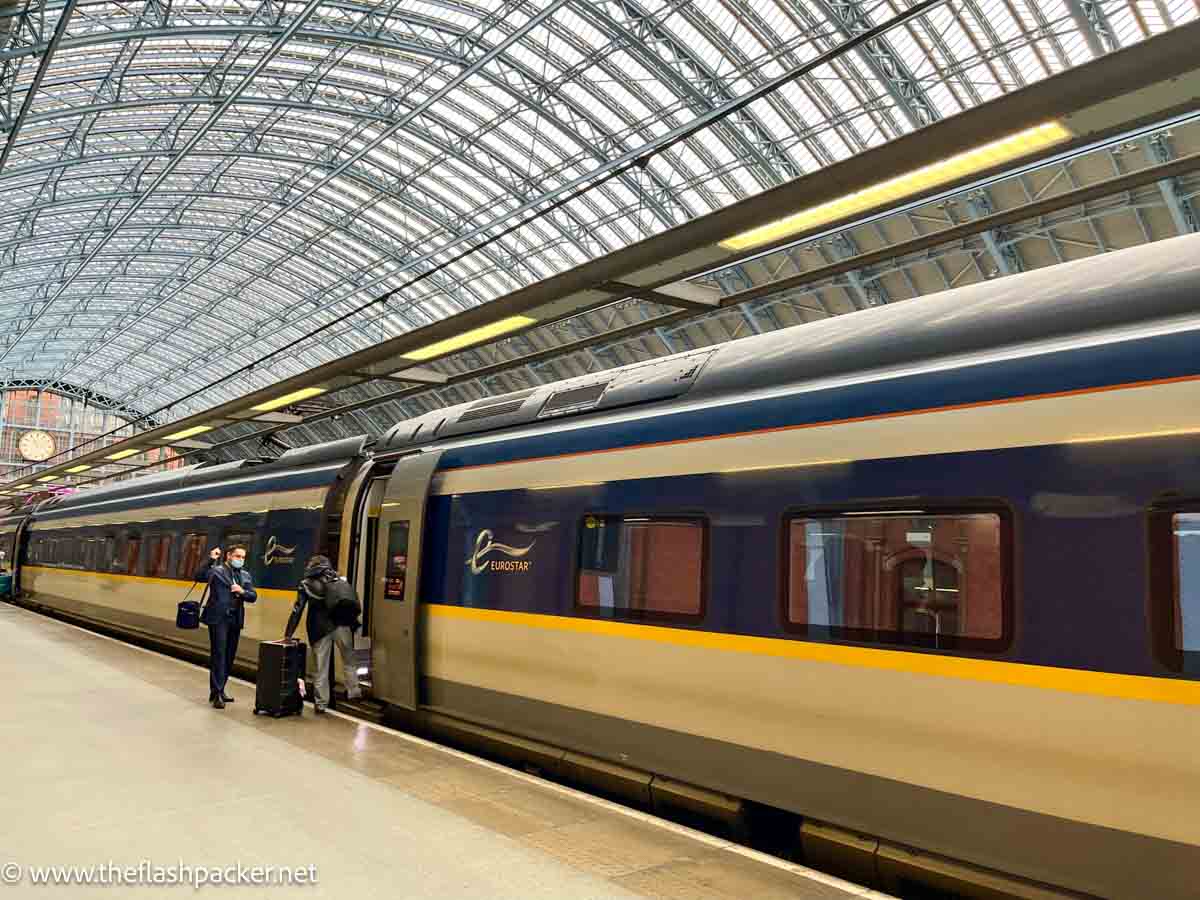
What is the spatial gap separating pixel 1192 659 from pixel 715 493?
2.91m

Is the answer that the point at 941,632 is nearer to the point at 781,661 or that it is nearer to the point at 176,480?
the point at 781,661

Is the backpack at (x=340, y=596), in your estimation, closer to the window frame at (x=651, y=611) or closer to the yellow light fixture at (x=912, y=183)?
the window frame at (x=651, y=611)

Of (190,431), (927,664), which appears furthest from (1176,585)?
(190,431)

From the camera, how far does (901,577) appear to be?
5.20 meters

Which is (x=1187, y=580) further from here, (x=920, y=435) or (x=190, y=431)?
(x=190, y=431)

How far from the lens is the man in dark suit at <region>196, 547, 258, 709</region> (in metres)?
10.3

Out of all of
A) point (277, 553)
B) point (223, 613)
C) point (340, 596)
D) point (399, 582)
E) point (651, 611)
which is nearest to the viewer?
point (651, 611)

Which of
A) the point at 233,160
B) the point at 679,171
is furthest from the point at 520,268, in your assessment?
the point at 233,160

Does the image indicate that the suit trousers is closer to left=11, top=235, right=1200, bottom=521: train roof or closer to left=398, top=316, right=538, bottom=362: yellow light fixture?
left=398, top=316, right=538, bottom=362: yellow light fixture

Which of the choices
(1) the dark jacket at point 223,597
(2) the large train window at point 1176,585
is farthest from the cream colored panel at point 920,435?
(1) the dark jacket at point 223,597

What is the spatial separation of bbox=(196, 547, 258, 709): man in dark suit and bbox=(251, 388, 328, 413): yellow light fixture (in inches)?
157

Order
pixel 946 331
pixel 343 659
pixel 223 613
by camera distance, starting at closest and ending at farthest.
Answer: pixel 946 331 → pixel 343 659 → pixel 223 613

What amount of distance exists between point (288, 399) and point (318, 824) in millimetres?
10260

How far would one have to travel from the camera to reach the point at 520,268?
35.9 m
